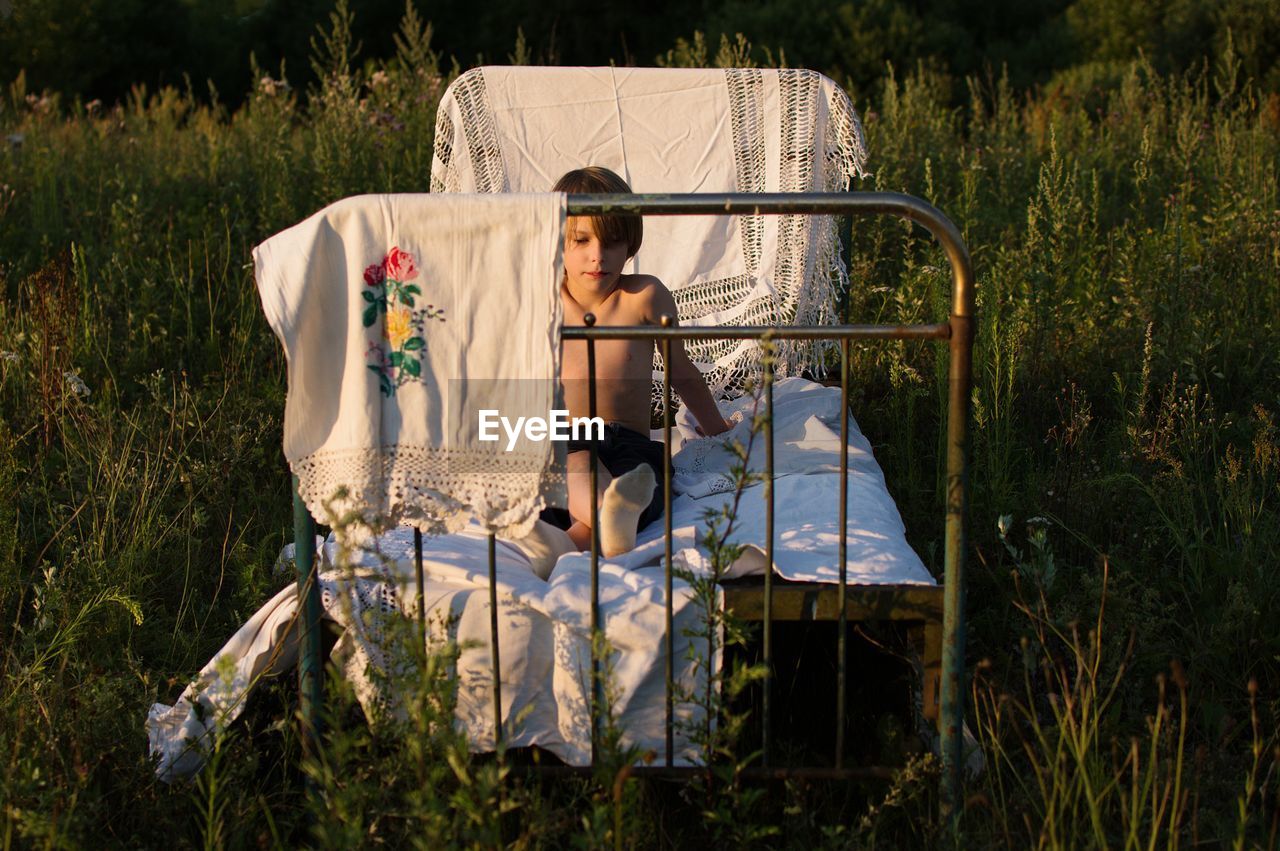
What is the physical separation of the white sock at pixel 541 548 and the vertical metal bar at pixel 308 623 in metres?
0.61

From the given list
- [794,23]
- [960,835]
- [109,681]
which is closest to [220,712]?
[109,681]

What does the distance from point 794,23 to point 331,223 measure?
13571 millimetres

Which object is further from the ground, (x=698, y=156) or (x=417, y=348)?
(x=698, y=156)

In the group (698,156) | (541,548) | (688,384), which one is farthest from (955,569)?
(698,156)

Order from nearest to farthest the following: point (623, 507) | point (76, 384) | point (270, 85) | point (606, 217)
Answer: point (623, 507) < point (606, 217) < point (76, 384) < point (270, 85)

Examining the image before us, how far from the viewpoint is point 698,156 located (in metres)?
4.60

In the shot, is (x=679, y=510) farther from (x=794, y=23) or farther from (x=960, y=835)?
(x=794, y=23)

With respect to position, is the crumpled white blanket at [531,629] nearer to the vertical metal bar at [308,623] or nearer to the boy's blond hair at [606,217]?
the vertical metal bar at [308,623]

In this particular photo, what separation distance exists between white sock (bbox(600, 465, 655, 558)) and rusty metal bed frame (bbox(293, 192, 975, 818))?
16.3 inches

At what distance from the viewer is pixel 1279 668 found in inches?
128

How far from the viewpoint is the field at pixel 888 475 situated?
2561mm

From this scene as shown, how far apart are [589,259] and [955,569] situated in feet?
5.63

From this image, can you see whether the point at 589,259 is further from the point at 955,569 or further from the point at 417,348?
the point at 955,569

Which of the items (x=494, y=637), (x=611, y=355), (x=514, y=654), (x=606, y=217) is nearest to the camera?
(x=494, y=637)
